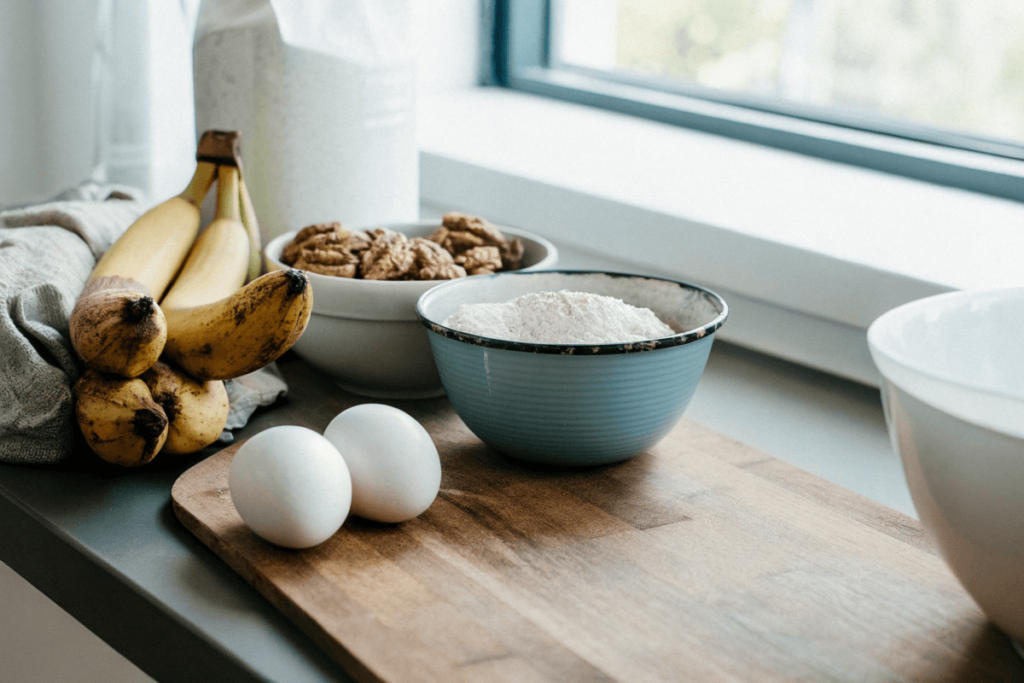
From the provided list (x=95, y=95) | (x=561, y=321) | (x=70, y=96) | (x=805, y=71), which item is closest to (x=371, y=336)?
(x=561, y=321)

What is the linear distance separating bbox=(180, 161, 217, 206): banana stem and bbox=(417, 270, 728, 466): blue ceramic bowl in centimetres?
28

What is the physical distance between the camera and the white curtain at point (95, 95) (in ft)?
3.63

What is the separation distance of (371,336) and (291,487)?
0.23 m

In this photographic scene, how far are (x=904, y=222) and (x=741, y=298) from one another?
0.17 metres

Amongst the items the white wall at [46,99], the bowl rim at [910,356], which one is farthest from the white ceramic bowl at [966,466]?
the white wall at [46,99]

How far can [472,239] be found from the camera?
80cm

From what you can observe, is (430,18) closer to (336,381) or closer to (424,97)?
(424,97)

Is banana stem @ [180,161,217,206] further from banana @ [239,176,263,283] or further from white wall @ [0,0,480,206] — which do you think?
white wall @ [0,0,480,206]

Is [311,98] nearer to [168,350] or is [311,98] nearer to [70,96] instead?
[168,350]

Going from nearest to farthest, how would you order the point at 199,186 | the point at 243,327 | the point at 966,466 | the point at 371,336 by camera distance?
the point at 966,466, the point at 243,327, the point at 371,336, the point at 199,186

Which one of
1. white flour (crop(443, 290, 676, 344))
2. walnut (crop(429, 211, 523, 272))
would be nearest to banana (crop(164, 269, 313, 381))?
white flour (crop(443, 290, 676, 344))

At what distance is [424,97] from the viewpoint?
60.5 inches

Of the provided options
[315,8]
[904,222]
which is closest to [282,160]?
[315,8]

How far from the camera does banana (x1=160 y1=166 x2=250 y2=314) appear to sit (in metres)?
0.70
